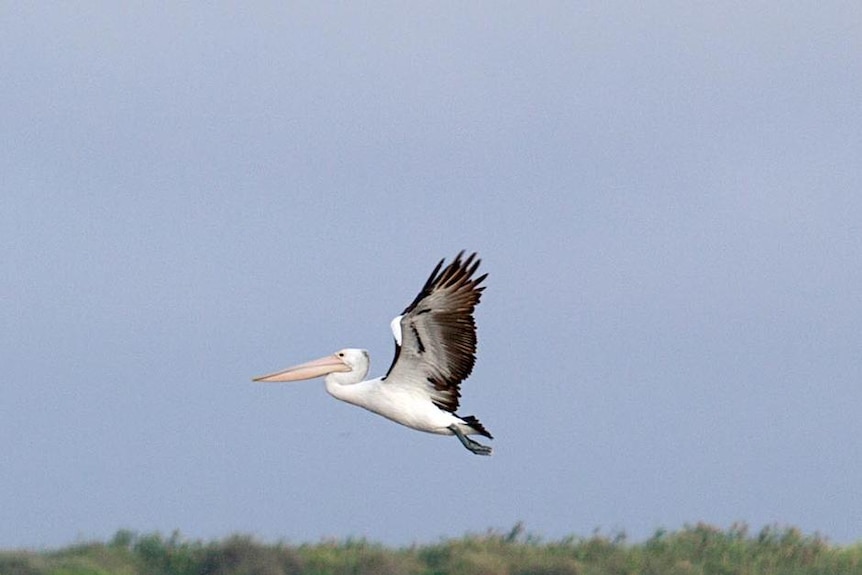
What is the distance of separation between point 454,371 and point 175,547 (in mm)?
8215

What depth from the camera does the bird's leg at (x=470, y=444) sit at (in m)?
13.1

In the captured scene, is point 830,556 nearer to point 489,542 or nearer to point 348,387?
point 489,542

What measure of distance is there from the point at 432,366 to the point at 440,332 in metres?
0.40

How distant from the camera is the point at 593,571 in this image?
18531 mm

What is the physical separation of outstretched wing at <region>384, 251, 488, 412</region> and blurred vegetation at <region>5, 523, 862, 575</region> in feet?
19.9

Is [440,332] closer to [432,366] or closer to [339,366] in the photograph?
[432,366]

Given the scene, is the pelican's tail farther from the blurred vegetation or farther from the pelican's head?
the blurred vegetation

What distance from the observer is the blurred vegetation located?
60.1ft

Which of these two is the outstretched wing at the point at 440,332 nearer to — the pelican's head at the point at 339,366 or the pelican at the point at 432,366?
the pelican at the point at 432,366

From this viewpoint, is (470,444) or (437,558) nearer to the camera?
(470,444)

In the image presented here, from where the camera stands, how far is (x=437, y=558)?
1884 centimetres

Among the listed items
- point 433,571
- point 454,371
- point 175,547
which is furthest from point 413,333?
point 175,547

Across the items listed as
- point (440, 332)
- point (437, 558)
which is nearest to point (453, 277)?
point (440, 332)

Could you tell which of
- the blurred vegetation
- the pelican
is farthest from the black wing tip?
the blurred vegetation
